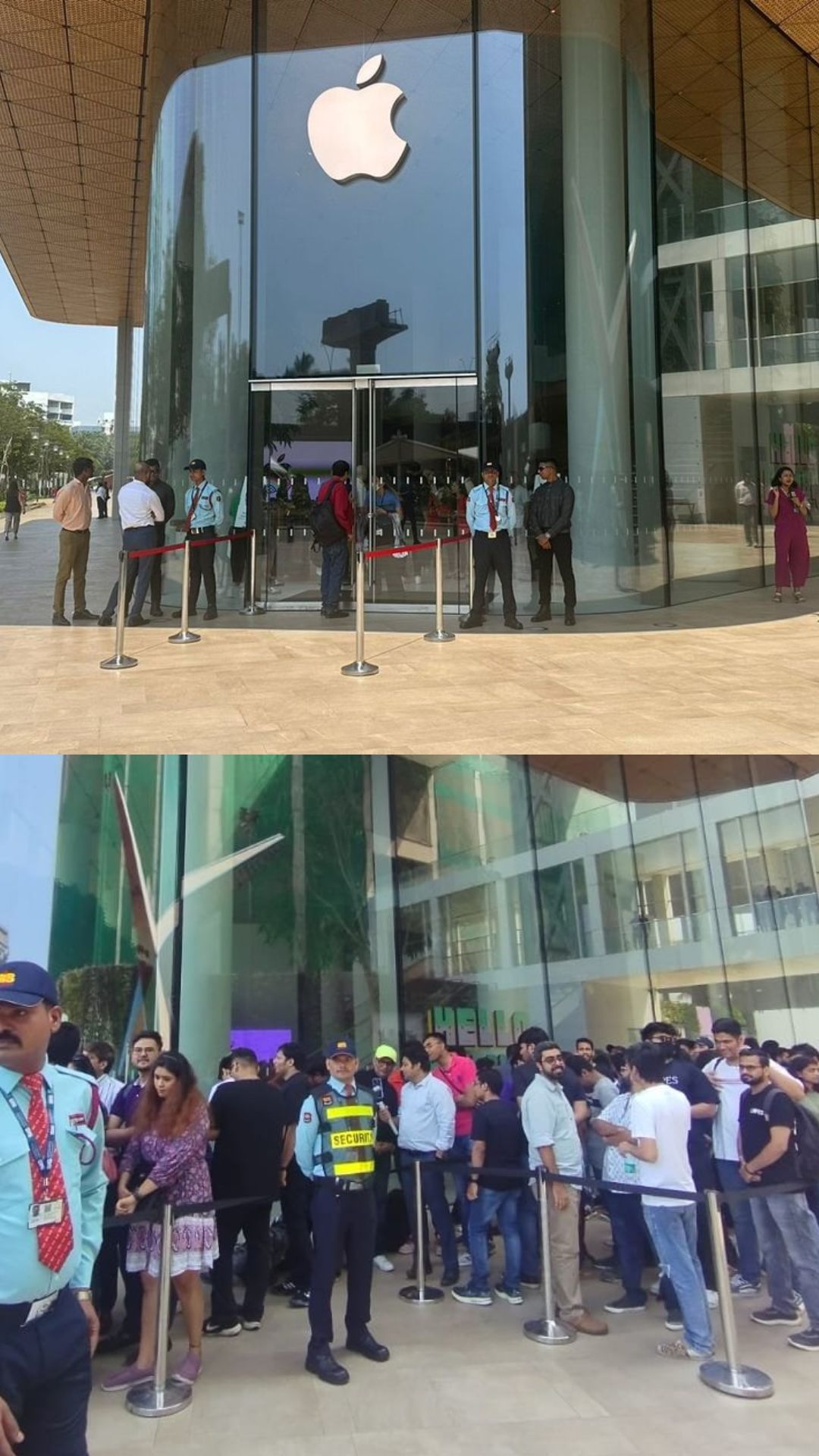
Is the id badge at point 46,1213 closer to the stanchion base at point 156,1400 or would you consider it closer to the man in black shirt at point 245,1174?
the stanchion base at point 156,1400

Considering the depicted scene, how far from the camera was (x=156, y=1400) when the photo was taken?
4.16 m

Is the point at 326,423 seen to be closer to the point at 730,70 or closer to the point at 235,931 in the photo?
the point at 730,70

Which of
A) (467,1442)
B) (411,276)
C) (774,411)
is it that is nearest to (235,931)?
(467,1442)

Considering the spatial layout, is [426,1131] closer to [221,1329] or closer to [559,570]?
[221,1329]

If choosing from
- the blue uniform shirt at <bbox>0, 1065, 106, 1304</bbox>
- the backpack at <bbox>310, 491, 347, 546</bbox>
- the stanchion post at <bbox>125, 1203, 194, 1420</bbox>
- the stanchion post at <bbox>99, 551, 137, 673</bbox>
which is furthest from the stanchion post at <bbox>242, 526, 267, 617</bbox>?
the blue uniform shirt at <bbox>0, 1065, 106, 1304</bbox>

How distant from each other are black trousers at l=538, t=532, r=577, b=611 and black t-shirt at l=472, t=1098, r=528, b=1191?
8.08 metres

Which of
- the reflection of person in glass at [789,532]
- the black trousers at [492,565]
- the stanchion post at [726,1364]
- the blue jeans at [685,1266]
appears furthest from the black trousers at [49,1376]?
the reflection of person in glass at [789,532]

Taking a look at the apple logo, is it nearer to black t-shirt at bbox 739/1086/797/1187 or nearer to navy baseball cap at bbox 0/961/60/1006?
black t-shirt at bbox 739/1086/797/1187

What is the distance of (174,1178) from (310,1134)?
1.92 ft

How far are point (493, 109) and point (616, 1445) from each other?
15.5 metres

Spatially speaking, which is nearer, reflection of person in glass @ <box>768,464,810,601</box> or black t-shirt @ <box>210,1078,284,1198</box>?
black t-shirt @ <box>210,1078,284,1198</box>

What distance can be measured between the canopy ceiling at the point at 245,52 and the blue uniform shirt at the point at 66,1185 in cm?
1611

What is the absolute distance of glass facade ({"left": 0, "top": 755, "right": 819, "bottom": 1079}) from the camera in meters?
6.36

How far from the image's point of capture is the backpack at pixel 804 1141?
517 cm
